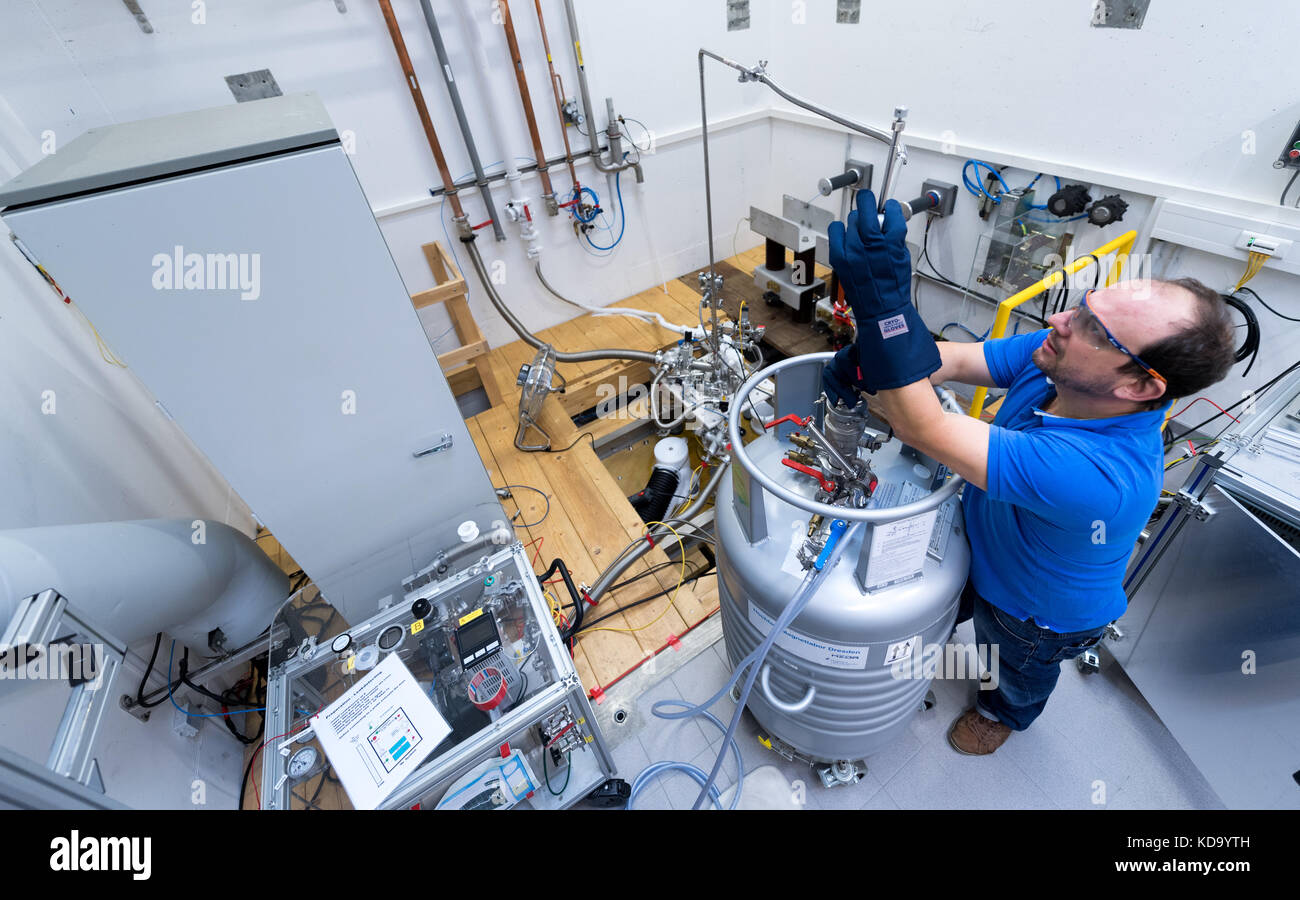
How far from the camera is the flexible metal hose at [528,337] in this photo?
8.77ft

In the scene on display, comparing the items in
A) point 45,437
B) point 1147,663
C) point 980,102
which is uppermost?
point 980,102

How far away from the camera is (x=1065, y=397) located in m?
0.96

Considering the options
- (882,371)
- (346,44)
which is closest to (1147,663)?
(882,371)

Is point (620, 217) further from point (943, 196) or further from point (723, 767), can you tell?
point (723, 767)

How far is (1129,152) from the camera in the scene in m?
1.97

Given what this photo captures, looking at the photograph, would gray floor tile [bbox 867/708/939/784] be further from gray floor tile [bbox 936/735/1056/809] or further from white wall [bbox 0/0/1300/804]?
white wall [bbox 0/0/1300/804]

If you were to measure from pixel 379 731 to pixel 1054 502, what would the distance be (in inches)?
Result: 52.4

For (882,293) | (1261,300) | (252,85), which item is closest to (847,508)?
(882,293)

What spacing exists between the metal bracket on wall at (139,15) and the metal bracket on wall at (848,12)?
2942 mm

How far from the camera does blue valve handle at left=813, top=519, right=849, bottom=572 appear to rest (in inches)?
38.3

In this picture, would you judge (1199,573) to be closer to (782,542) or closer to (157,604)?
(782,542)
